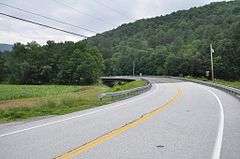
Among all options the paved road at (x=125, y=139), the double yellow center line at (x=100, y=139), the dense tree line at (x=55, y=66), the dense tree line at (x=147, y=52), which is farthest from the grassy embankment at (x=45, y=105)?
the dense tree line at (x=55, y=66)

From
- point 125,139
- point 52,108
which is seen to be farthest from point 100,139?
point 52,108

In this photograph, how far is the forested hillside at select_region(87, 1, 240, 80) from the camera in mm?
109375

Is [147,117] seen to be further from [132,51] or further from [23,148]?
[132,51]

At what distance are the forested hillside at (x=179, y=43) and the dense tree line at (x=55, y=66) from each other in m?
9.55

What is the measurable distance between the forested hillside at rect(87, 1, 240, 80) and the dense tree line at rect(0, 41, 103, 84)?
9551mm

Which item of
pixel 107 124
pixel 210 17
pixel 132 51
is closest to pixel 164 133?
pixel 107 124

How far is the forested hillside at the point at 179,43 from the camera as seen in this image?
109375mm

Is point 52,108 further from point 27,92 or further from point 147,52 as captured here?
point 147,52

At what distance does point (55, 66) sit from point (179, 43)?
5135 cm

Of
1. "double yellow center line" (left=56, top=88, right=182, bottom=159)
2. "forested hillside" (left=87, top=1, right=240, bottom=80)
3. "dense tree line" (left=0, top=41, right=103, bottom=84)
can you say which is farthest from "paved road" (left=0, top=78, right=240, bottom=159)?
"dense tree line" (left=0, top=41, right=103, bottom=84)

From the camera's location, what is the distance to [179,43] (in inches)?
6270

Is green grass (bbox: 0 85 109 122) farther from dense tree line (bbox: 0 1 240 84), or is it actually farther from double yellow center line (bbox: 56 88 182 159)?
dense tree line (bbox: 0 1 240 84)

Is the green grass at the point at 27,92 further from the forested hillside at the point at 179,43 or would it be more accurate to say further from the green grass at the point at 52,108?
the forested hillside at the point at 179,43

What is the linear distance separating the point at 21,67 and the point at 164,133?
12396cm
